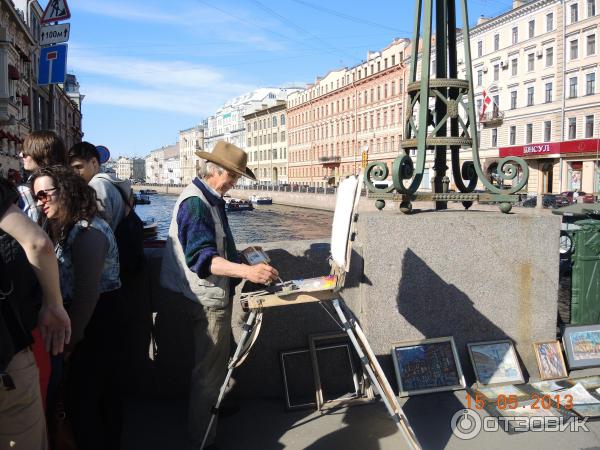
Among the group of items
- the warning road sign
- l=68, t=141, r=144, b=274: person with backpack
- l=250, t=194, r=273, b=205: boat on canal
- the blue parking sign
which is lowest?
l=250, t=194, r=273, b=205: boat on canal

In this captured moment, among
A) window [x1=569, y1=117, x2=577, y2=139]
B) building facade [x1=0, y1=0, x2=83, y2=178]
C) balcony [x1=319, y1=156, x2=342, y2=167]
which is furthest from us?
balcony [x1=319, y1=156, x2=342, y2=167]

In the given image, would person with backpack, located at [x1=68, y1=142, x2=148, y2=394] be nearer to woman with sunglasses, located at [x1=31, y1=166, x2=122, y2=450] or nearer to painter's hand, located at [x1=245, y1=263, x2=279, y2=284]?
woman with sunglasses, located at [x1=31, y1=166, x2=122, y2=450]

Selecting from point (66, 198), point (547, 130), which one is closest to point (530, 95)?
point (547, 130)

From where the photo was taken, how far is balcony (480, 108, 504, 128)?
49772mm

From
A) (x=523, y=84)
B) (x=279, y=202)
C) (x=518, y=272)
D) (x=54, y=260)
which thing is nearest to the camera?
(x=54, y=260)

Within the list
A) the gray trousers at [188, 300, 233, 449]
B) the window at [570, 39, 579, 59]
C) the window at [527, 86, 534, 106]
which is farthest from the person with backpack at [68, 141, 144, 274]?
the window at [527, 86, 534, 106]

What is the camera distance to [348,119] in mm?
75250

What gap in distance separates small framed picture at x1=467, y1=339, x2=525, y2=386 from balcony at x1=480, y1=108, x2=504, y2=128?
48.8m

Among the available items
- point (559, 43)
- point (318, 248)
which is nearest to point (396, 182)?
point (318, 248)

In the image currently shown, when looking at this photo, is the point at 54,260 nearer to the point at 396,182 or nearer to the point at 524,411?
the point at 396,182

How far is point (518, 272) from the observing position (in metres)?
4.14

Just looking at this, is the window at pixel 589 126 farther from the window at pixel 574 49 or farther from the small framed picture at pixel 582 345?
the small framed picture at pixel 582 345

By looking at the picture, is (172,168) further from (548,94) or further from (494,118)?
(548,94)

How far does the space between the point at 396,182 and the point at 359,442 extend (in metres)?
1.81
